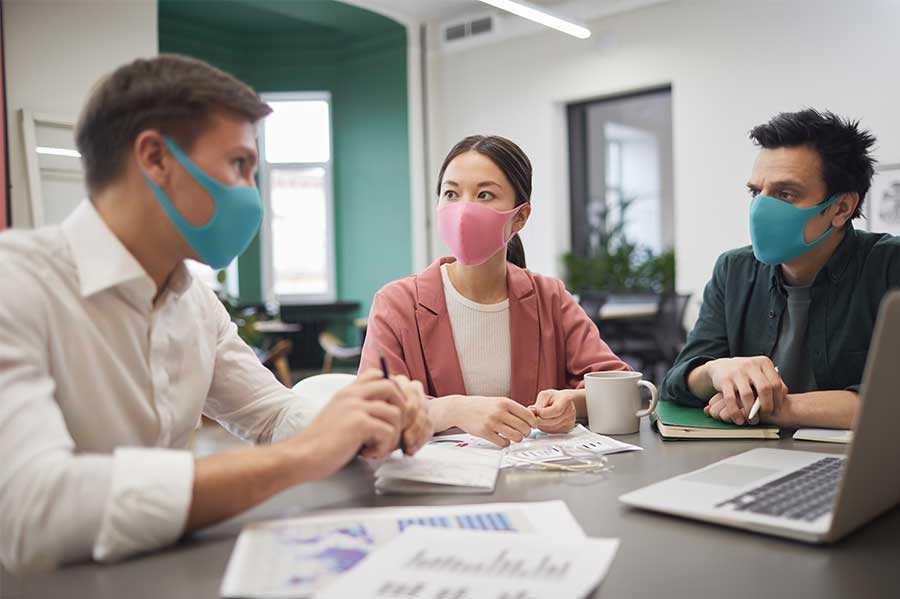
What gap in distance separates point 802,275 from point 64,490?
1.65 metres

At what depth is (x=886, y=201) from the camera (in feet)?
17.9

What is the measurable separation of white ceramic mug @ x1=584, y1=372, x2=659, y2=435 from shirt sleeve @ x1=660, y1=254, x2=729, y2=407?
0.26 metres

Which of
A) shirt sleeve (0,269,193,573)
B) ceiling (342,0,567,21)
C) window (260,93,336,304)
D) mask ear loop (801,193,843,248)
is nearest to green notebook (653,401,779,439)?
mask ear loop (801,193,843,248)

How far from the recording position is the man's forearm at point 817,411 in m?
1.45

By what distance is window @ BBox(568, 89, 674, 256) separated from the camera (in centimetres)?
720

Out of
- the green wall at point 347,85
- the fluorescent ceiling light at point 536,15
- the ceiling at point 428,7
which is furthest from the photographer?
the green wall at point 347,85

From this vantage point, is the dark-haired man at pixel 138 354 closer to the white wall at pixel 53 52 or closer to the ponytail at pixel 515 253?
the ponytail at pixel 515 253

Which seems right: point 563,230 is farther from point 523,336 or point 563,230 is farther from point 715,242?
point 523,336

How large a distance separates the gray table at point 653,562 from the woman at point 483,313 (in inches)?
30.2

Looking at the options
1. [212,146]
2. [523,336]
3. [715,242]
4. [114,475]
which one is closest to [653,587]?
[114,475]

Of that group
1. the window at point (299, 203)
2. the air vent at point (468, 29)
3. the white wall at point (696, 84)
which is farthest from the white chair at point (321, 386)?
the window at point (299, 203)

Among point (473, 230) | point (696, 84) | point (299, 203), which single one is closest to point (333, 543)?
point (473, 230)

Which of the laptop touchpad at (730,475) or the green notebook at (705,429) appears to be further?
the green notebook at (705,429)

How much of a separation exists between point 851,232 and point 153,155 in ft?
5.11
